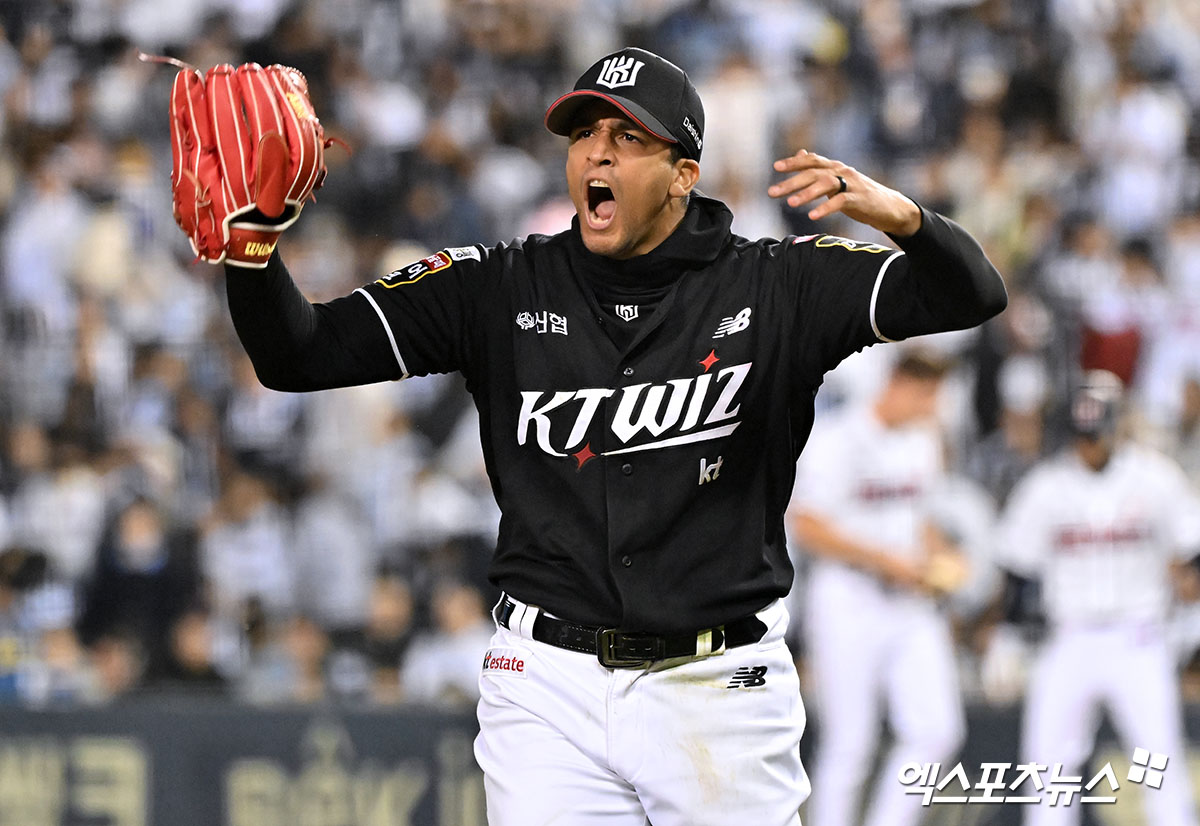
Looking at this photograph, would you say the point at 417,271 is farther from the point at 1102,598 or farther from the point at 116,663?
the point at 116,663

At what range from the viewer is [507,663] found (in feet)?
11.2

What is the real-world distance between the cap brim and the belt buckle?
95 centimetres

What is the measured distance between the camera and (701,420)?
336 cm

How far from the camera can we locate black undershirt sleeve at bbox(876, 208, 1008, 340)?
3162mm

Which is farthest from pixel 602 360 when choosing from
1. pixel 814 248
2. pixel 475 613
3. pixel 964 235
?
pixel 475 613

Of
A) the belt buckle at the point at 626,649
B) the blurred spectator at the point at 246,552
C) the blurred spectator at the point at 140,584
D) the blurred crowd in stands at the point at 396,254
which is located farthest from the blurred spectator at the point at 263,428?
the belt buckle at the point at 626,649

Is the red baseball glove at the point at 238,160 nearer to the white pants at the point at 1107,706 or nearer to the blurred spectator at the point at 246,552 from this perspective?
the white pants at the point at 1107,706

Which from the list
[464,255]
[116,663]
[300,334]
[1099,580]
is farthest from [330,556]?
[300,334]

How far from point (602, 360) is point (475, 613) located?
434 centimetres

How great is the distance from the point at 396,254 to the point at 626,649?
6356 mm

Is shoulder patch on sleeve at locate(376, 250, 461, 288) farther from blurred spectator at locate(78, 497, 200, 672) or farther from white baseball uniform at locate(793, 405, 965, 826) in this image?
blurred spectator at locate(78, 497, 200, 672)

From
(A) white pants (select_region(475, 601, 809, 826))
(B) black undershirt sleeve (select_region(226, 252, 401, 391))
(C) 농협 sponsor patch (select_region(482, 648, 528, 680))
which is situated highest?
(B) black undershirt sleeve (select_region(226, 252, 401, 391))

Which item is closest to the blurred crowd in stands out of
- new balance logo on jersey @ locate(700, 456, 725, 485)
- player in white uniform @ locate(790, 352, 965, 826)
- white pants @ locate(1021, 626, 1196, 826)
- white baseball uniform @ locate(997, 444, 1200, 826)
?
white baseball uniform @ locate(997, 444, 1200, 826)

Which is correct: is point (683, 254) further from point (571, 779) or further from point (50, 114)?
point (50, 114)
